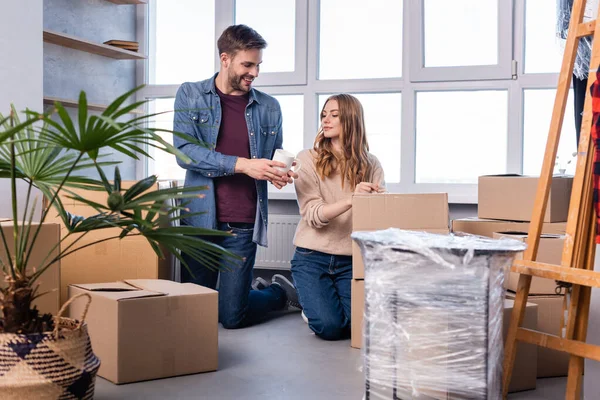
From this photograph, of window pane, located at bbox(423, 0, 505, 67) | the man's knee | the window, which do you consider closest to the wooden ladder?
the man's knee

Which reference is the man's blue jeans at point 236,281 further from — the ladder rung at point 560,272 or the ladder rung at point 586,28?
the ladder rung at point 586,28

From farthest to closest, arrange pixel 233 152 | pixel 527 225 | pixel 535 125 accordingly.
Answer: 1. pixel 535 125
2. pixel 233 152
3. pixel 527 225

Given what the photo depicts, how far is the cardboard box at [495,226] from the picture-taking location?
2.49 meters

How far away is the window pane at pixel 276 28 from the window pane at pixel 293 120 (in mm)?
181

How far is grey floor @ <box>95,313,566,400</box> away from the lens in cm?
210

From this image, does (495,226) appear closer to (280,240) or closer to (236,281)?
(236,281)

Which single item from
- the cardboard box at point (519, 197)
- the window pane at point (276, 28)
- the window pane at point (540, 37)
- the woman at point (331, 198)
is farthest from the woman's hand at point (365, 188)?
the window pane at point (276, 28)

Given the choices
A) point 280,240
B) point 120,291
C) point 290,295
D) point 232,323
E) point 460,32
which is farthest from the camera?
point 280,240

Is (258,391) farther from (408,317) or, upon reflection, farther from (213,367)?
(408,317)

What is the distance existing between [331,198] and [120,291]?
1055 millimetres

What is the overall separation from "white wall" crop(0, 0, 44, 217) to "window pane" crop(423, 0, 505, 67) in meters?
2.03

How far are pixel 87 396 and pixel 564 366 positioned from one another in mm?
1598

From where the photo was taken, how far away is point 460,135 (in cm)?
378

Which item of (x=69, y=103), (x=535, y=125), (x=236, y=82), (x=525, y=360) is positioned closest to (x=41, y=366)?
(x=525, y=360)
